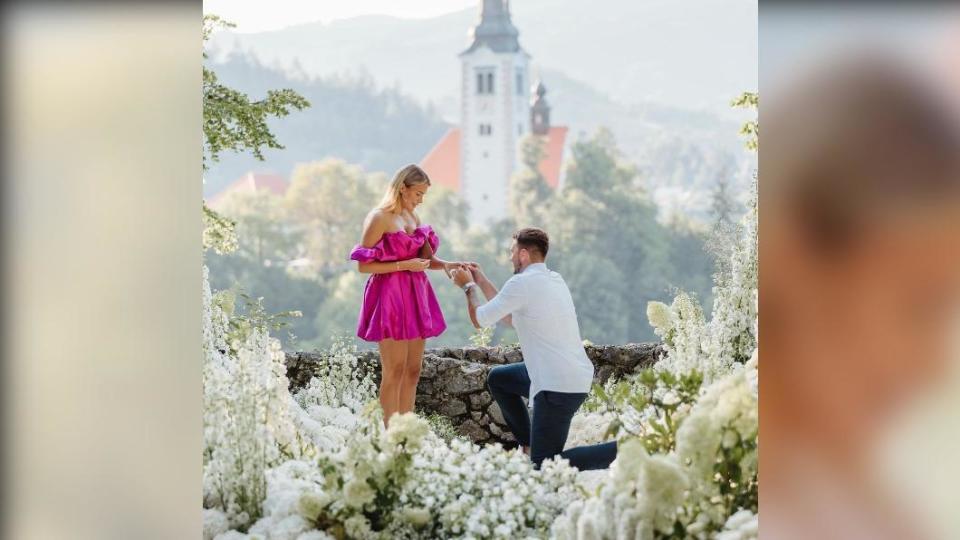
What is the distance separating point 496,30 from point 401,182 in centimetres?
4642

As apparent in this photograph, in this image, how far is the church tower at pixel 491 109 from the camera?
4956 centimetres

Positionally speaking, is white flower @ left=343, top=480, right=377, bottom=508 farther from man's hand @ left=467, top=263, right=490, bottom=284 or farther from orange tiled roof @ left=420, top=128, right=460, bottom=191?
orange tiled roof @ left=420, top=128, right=460, bottom=191

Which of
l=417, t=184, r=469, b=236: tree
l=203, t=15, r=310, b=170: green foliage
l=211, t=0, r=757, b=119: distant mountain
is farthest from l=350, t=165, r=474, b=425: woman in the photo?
l=417, t=184, r=469, b=236: tree

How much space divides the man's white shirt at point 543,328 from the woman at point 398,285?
39 cm

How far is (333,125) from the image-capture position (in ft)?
142

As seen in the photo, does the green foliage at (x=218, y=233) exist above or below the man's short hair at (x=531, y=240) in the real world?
above

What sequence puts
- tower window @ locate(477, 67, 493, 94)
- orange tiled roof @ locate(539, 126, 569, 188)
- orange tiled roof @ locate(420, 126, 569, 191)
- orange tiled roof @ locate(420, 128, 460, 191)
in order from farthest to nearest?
1. tower window @ locate(477, 67, 493, 94)
2. orange tiled roof @ locate(539, 126, 569, 188)
3. orange tiled roof @ locate(420, 126, 569, 191)
4. orange tiled roof @ locate(420, 128, 460, 191)

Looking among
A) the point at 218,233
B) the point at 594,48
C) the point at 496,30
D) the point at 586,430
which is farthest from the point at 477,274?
the point at 496,30

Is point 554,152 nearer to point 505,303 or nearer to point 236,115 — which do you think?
point 236,115

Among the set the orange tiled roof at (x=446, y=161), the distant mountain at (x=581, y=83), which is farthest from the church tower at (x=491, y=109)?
the distant mountain at (x=581, y=83)

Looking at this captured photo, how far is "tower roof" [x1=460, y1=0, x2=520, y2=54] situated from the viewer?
4941cm

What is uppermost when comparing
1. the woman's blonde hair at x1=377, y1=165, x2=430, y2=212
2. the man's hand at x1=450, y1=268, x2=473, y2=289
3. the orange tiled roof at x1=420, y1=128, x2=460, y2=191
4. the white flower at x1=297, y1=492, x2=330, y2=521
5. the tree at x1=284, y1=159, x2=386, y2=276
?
the orange tiled roof at x1=420, y1=128, x2=460, y2=191

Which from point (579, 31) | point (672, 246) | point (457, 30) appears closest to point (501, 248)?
point (672, 246)

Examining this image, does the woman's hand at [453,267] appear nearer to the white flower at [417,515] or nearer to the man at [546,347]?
the man at [546,347]
